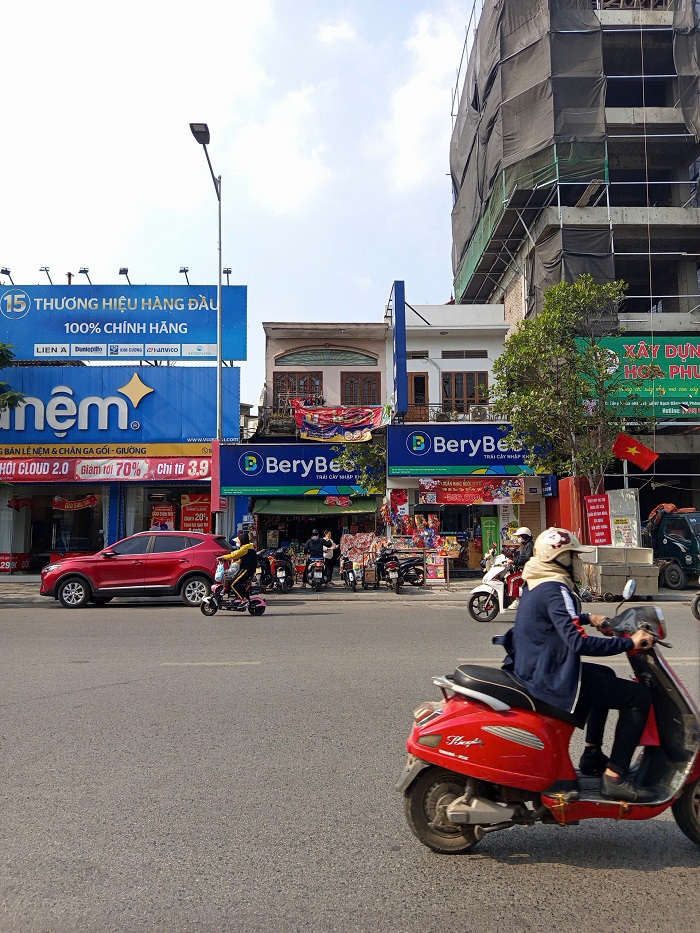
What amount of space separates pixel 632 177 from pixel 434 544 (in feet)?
62.7

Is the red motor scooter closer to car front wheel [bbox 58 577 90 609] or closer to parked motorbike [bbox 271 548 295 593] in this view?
car front wheel [bbox 58 577 90 609]

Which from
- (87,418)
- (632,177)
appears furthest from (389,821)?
(632,177)

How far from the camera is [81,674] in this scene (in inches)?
294

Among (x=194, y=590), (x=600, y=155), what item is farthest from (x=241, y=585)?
(x=600, y=155)

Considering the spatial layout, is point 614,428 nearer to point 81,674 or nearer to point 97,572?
point 97,572

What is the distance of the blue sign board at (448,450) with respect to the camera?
21.7 m

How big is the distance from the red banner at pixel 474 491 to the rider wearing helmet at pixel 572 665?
18006 mm

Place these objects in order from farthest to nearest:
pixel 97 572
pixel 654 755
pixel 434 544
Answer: pixel 434 544 → pixel 97 572 → pixel 654 755

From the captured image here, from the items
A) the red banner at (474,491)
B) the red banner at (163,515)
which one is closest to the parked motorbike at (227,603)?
the red banner at (474,491)

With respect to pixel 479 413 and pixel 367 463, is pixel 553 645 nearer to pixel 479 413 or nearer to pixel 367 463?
pixel 367 463

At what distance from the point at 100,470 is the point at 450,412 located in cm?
1179

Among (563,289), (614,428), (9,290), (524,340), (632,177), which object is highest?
(632,177)

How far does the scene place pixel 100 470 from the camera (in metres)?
22.2

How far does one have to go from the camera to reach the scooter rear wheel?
330 cm
